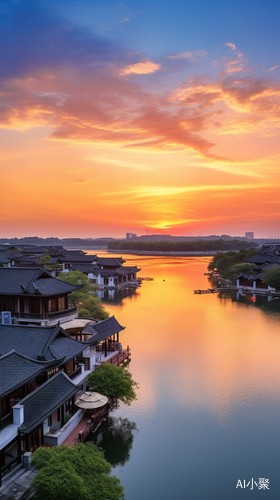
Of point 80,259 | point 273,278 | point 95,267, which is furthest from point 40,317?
point 80,259

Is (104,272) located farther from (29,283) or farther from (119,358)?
(29,283)

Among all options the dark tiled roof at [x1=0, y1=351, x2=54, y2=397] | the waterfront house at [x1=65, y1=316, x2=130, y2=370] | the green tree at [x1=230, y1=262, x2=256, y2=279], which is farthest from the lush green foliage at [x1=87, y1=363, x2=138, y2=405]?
the green tree at [x1=230, y1=262, x2=256, y2=279]

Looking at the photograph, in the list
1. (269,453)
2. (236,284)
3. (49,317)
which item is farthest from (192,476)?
(236,284)

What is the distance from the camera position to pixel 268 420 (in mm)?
18062

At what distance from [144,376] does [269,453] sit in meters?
9.84

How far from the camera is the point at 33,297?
73.2ft

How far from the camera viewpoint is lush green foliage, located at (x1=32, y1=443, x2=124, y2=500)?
32.9 ft

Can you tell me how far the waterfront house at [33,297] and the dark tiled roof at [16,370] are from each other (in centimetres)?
777

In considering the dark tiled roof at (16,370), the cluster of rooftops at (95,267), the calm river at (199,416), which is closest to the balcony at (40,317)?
the calm river at (199,416)

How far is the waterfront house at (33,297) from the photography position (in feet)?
72.2

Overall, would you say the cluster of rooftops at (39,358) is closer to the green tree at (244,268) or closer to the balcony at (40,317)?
the balcony at (40,317)

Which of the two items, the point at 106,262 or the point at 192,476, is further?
the point at 106,262

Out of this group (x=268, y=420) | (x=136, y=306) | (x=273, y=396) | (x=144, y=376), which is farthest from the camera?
(x=136, y=306)

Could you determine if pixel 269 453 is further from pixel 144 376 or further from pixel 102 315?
pixel 102 315
